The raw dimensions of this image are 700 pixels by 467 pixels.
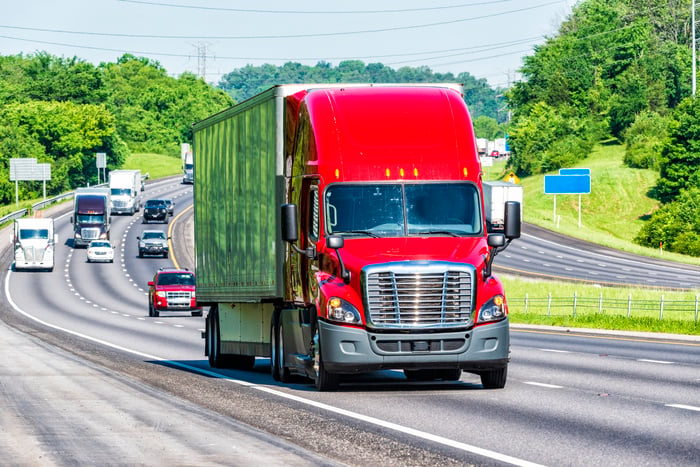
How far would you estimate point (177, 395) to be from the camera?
17.3m

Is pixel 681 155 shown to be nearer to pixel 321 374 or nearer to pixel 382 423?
pixel 321 374

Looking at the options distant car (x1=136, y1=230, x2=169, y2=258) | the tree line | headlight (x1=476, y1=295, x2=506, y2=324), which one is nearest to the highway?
headlight (x1=476, y1=295, x2=506, y2=324)

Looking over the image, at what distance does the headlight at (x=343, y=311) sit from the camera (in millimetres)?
16141

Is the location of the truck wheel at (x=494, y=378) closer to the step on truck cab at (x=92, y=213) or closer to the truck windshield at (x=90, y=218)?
the step on truck cab at (x=92, y=213)

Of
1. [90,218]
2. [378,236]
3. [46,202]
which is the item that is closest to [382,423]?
[378,236]

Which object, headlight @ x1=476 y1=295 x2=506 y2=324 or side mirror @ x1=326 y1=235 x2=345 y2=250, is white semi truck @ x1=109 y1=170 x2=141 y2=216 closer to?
side mirror @ x1=326 y1=235 x2=345 y2=250

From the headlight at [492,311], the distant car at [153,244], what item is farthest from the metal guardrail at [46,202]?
the headlight at [492,311]

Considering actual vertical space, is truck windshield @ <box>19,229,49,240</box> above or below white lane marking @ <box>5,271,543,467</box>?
above

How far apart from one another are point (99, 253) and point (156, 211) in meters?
18.9

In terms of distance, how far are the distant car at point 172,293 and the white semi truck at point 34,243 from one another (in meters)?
30.5

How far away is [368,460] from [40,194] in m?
155

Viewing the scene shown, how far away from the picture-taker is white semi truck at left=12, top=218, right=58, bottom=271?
8125 centimetres

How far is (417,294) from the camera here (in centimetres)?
1608

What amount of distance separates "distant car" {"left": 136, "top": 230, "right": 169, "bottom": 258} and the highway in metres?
60.5
